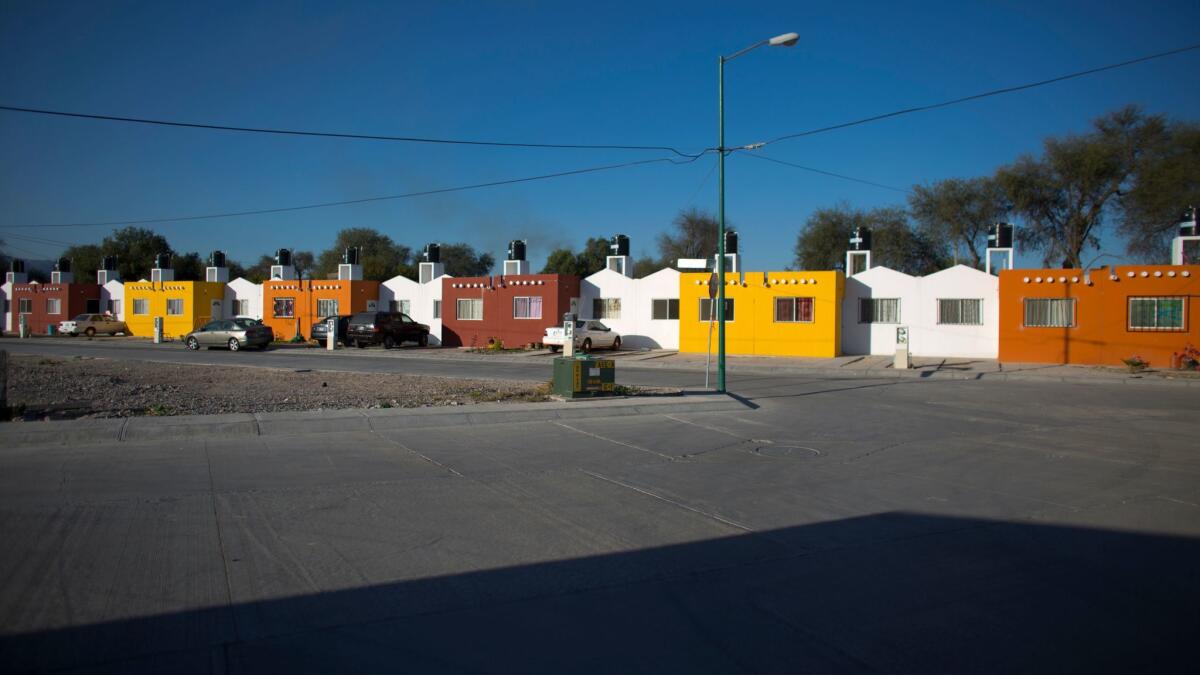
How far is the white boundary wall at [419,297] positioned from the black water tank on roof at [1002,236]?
26217 mm

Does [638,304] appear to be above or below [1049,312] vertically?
above

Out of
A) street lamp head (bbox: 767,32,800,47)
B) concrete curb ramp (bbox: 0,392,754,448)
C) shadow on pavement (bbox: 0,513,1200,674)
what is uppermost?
street lamp head (bbox: 767,32,800,47)

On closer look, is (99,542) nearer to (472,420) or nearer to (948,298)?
(472,420)

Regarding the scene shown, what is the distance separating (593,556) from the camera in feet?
19.9

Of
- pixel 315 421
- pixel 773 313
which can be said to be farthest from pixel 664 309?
pixel 315 421

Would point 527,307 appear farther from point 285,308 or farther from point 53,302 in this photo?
point 53,302

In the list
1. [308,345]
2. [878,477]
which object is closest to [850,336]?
[878,477]

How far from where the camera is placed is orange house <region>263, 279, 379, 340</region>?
4231 cm

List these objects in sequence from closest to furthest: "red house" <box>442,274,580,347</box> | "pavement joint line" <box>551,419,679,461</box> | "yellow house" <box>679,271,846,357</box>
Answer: "pavement joint line" <box>551,419,679,461</box>
"yellow house" <box>679,271,846,357</box>
"red house" <box>442,274,580,347</box>

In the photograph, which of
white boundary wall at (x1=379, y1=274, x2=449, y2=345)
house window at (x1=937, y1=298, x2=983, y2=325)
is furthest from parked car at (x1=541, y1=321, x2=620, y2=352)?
house window at (x1=937, y1=298, x2=983, y2=325)

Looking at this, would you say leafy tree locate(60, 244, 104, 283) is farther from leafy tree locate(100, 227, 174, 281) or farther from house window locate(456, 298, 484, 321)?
house window locate(456, 298, 484, 321)

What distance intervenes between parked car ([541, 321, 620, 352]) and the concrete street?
22.3 metres

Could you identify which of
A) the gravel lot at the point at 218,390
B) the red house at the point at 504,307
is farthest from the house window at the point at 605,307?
the gravel lot at the point at 218,390

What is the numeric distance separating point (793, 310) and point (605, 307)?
9793 millimetres
